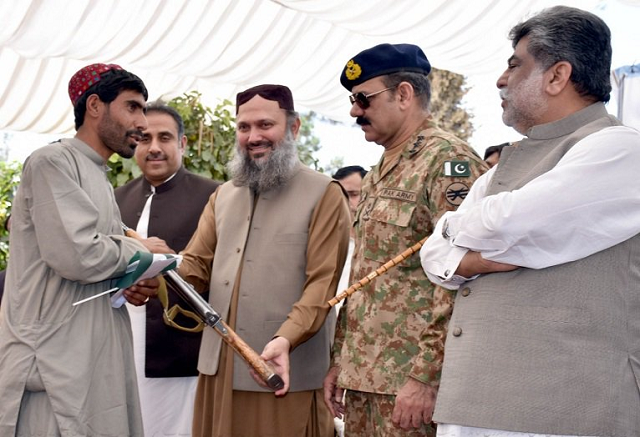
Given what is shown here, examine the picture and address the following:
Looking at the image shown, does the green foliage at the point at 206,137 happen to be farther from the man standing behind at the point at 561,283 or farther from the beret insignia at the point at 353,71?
the man standing behind at the point at 561,283

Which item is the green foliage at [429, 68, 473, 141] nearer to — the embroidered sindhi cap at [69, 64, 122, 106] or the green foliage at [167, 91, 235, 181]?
the green foliage at [167, 91, 235, 181]

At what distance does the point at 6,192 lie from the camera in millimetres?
9391

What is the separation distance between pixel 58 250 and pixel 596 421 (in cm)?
202

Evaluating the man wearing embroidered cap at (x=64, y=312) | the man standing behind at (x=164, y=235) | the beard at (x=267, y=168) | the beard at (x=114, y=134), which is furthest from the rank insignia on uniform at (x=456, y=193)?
the man standing behind at (x=164, y=235)

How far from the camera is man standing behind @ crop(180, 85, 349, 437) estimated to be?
3615 millimetres

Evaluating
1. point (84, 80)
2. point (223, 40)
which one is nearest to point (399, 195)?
point (84, 80)

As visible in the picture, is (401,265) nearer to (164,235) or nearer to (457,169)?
(457,169)

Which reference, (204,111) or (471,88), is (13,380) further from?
(471,88)

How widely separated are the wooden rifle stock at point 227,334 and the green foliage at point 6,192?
5.39 meters

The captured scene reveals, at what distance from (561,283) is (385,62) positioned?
152cm

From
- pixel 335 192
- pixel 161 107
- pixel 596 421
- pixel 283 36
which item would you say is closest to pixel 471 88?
pixel 283 36

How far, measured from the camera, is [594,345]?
216cm

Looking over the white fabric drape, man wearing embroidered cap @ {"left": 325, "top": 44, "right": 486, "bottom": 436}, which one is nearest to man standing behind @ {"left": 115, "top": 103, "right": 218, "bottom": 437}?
man wearing embroidered cap @ {"left": 325, "top": 44, "right": 486, "bottom": 436}

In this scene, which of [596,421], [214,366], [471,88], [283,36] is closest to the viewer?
[596,421]
